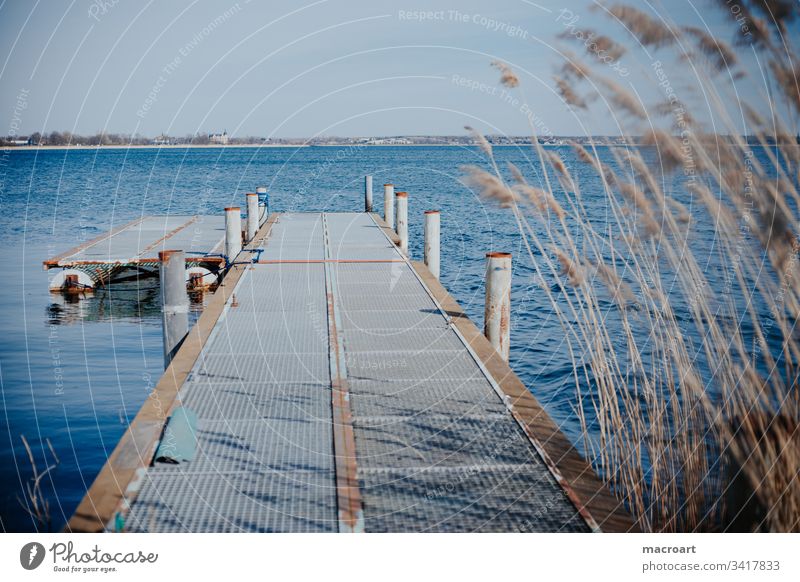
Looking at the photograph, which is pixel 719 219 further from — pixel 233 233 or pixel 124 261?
pixel 124 261

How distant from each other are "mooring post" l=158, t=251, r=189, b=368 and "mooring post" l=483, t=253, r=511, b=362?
2939 mm

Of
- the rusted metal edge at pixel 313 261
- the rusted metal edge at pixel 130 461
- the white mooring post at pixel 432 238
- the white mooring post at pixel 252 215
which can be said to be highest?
the white mooring post at pixel 252 215

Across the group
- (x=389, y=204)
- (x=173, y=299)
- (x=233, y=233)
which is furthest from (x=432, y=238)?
(x=173, y=299)

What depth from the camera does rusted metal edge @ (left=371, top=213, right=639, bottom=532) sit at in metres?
4.27

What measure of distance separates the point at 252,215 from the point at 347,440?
1269 cm

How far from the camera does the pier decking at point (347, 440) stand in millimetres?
4277

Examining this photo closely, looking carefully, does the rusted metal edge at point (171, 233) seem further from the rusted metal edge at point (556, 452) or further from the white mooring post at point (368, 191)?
the rusted metal edge at point (556, 452)

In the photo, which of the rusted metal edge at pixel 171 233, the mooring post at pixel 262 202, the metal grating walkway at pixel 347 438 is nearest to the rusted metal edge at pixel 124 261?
the rusted metal edge at pixel 171 233

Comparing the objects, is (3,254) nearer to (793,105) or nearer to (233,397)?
(233,397)
